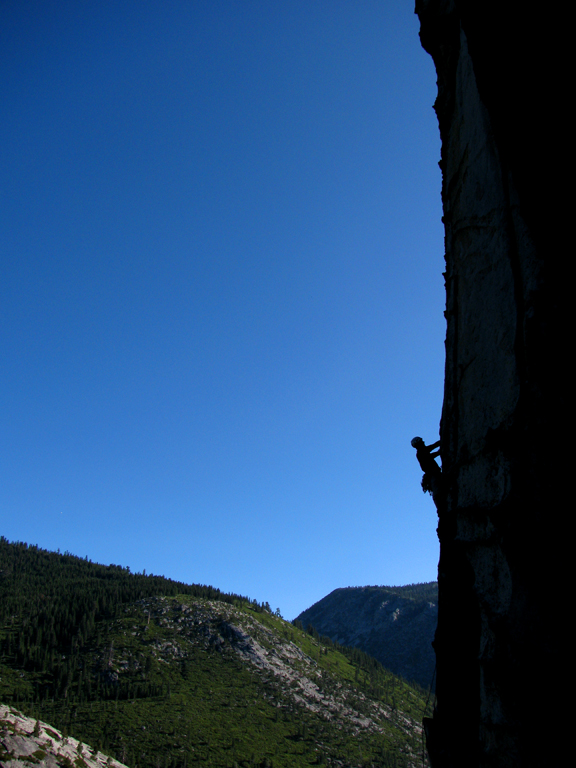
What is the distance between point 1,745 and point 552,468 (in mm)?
45130

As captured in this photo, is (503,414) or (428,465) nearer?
(503,414)

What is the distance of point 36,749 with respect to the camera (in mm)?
35844

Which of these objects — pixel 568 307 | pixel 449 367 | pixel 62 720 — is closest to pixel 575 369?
pixel 568 307

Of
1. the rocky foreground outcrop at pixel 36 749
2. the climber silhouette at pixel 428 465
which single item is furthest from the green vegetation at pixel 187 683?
the climber silhouette at pixel 428 465

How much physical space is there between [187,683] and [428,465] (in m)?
127

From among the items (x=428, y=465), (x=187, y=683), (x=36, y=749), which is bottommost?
(x=187, y=683)

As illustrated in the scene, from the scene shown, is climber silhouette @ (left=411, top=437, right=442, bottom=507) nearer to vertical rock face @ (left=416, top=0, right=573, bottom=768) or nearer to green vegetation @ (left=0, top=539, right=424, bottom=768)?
vertical rock face @ (left=416, top=0, right=573, bottom=768)

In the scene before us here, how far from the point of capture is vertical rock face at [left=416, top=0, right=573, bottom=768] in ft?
16.1

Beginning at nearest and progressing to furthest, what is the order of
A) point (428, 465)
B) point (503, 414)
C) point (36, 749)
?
1. point (503, 414)
2. point (428, 465)
3. point (36, 749)

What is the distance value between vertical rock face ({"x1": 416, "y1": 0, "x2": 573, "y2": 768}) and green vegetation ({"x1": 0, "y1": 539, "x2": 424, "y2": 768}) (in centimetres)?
8715

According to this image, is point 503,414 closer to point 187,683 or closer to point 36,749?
point 36,749

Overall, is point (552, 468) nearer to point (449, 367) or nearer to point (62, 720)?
point (449, 367)

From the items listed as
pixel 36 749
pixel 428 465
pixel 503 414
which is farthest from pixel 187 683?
pixel 503 414

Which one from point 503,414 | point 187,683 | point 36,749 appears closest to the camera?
point 503,414
